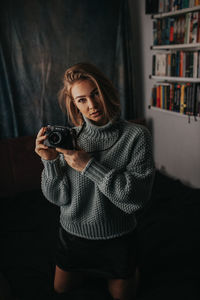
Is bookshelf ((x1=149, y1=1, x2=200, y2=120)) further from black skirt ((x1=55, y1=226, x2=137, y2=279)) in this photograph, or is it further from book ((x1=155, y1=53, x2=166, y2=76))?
black skirt ((x1=55, y1=226, x2=137, y2=279))

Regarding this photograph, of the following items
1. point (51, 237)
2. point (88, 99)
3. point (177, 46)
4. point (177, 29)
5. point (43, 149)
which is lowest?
point (51, 237)

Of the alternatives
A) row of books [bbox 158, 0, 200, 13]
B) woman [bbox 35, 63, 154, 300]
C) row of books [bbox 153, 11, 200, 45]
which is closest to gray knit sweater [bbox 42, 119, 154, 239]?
woman [bbox 35, 63, 154, 300]

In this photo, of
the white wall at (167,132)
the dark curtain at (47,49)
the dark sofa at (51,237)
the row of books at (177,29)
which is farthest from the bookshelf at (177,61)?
the dark sofa at (51,237)

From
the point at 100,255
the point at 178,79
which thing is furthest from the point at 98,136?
the point at 178,79

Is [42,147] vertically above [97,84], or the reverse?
[97,84]

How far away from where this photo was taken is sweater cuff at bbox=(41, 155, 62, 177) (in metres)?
1.01

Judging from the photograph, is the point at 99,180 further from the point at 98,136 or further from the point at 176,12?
the point at 176,12

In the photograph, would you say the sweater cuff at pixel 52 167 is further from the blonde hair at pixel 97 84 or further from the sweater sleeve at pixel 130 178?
the blonde hair at pixel 97 84

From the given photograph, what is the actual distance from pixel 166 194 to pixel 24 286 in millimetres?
1228

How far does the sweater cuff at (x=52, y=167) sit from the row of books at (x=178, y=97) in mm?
1438

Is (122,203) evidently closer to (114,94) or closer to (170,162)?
(114,94)

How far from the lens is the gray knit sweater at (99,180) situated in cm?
95

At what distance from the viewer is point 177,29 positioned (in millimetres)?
2141

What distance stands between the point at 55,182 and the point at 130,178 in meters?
0.29
